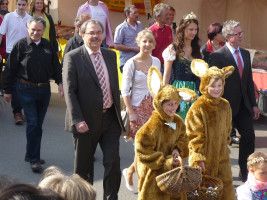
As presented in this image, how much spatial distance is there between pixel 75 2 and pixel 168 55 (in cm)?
914

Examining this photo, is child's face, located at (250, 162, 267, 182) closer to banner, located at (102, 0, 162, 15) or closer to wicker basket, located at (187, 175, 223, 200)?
wicker basket, located at (187, 175, 223, 200)

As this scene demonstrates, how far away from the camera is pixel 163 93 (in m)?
4.62

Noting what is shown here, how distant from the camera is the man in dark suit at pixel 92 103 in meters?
4.94

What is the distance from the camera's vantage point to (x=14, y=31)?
345 inches

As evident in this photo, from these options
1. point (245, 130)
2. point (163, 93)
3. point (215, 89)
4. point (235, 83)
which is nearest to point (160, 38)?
point (235, 83)

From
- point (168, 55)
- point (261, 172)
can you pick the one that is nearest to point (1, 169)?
point (168, 55)

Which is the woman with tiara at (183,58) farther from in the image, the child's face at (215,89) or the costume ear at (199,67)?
the child's face at (215,89)

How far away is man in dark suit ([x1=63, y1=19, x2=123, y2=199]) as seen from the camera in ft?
16.2

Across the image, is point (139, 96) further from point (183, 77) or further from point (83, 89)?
point (83, 89)

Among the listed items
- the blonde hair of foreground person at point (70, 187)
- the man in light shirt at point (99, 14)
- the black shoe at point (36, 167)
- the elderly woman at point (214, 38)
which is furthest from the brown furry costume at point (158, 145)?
the man in light shirt at point (99, 14)

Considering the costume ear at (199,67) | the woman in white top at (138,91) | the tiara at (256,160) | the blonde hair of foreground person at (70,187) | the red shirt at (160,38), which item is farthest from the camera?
the red shirt at (160,38)

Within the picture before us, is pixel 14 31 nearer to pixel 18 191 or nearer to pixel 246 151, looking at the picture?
pixel 246 151

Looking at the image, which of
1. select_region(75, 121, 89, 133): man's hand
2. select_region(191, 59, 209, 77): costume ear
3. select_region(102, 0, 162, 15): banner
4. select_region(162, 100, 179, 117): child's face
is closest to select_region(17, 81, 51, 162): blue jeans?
select_region(75, 121, 89, 133): man's hand

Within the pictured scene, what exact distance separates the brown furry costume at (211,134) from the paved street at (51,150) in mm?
1086
